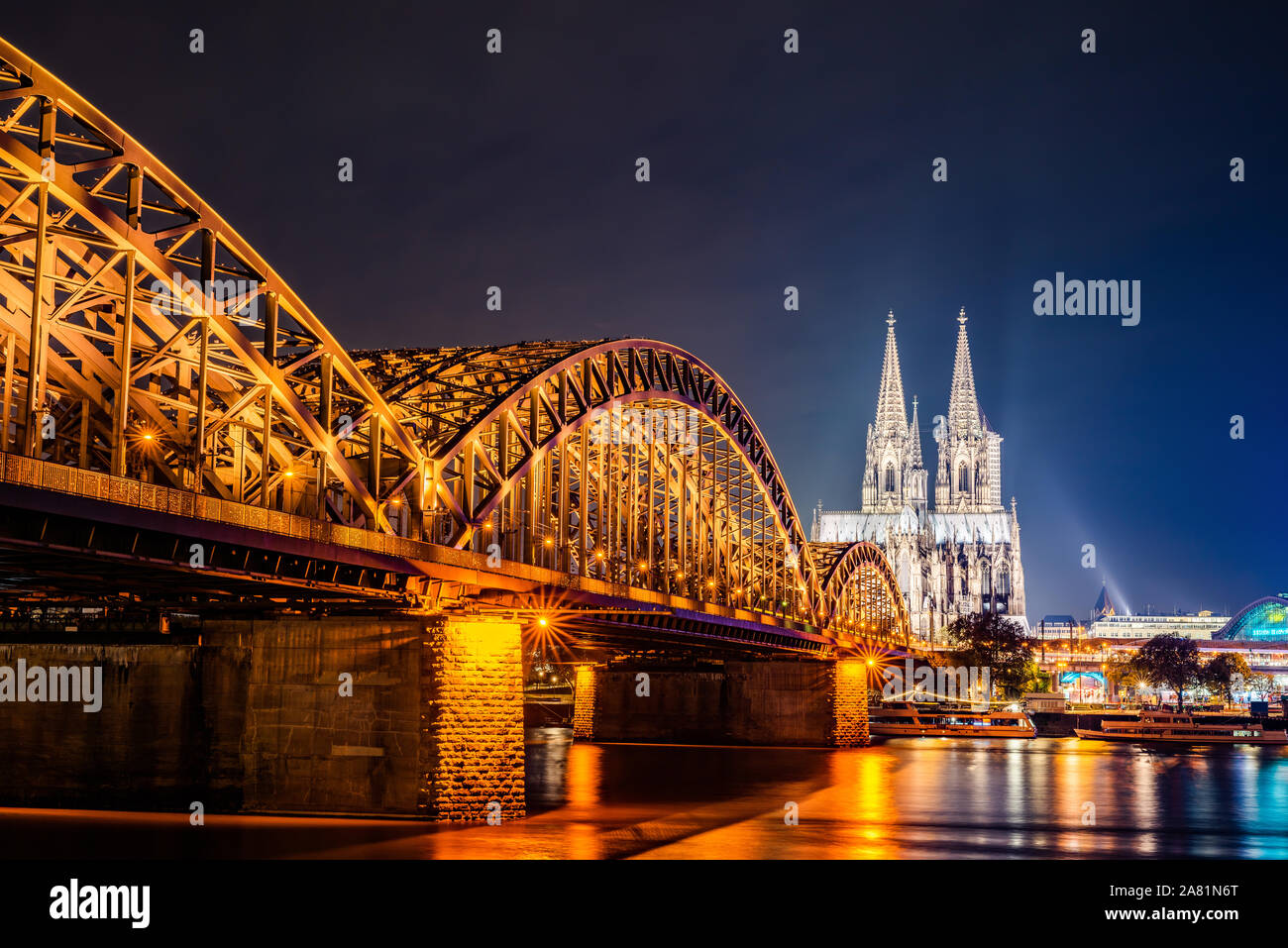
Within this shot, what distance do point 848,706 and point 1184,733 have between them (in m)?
42.3

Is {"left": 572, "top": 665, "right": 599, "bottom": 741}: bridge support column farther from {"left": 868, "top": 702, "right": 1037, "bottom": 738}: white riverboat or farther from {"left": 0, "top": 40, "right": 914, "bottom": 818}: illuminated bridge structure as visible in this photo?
{"left": 0, "top": 40, "right": 914, "bottom": 818}: illuminated bridge structure

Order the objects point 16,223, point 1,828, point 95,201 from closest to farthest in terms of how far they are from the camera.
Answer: point 95,201
point 16,223
point 1,828

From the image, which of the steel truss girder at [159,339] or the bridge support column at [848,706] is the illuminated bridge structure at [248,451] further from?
the bridge support column at [848,706]

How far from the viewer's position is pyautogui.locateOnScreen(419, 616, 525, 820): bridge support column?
42.4 meters

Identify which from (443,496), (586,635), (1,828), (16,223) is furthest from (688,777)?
(16,223)

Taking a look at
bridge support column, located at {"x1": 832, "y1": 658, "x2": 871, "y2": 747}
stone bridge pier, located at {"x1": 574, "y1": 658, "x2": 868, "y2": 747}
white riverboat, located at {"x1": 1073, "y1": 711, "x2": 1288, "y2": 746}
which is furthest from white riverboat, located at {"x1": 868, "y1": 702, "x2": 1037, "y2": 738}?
stone bridge pier, located at {"x1": 574, "y1": 658, "x2": 868, "y2": 747}

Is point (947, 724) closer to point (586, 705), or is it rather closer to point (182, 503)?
point (586, 705)

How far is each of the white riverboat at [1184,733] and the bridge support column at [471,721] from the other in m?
98.0

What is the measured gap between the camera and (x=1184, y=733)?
132 metres

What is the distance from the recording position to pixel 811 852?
1524 inches

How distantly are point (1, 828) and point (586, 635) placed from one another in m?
37.5
